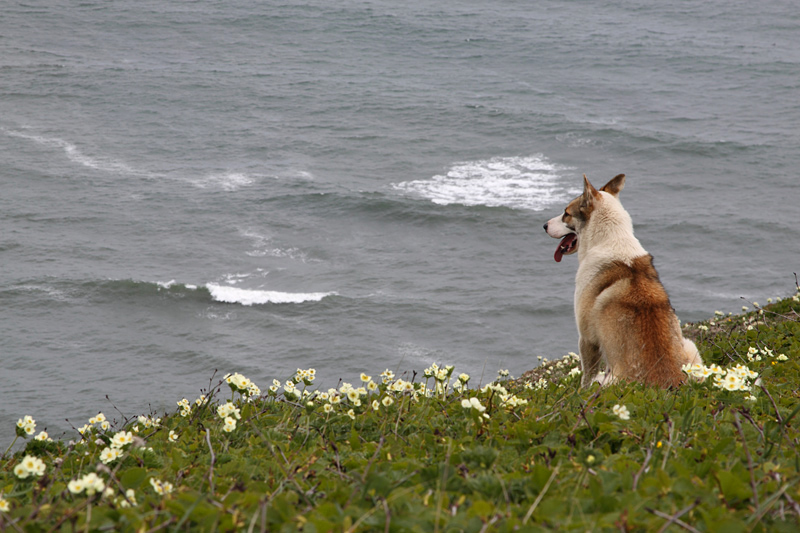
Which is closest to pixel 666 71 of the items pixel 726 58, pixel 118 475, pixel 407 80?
pixel 726 58

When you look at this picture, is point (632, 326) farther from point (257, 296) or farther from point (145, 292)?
point (145, 292)

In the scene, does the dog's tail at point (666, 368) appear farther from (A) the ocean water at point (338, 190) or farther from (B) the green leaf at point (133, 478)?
(A) the ocean water at point (338, 190)

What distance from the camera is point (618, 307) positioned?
8.67 meters

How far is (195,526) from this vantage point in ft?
12.3

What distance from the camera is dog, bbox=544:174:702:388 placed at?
26.9 ft

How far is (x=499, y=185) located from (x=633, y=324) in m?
53.7

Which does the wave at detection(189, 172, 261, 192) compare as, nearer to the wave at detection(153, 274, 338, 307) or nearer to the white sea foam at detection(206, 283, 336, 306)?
the wave at detection(153, 274, 338, 307)

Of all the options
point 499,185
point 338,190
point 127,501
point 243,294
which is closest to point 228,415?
point 127,501

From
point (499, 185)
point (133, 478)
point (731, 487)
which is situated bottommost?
point (499, 185)

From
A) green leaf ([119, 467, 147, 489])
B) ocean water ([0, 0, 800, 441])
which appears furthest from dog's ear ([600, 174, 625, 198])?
ocean water ([0, 0, 800, 441])

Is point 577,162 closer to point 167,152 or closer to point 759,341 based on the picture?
point 167,152

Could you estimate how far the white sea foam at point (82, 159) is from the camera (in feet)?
207

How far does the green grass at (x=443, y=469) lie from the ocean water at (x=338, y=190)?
817cm

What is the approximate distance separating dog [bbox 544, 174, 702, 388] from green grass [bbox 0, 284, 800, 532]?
4.17 feet
